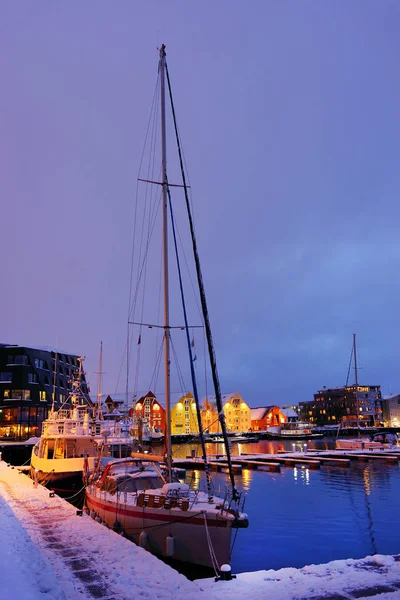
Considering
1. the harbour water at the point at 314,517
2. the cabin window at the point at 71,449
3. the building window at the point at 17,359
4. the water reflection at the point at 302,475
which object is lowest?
the harbour water at the point at 314,517

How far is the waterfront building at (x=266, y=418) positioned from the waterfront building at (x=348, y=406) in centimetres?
1965

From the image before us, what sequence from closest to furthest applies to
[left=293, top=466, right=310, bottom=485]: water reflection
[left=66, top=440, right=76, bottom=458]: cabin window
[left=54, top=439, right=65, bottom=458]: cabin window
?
[left=54, top=439, right=65, bottom=458]: cabin window < [left=66, top=440, right=76, bottom=458]: cabin window < [left=293, top=466, right=310, bottom=485]: water reflection

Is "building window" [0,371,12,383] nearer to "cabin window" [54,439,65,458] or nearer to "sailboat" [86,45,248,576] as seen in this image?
"cabin window" [54,439,65,458]

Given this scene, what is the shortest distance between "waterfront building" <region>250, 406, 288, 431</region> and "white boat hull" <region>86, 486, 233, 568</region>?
13685 cm

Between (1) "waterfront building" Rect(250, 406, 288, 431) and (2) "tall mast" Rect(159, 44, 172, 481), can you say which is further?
(1) "waterfront building" Rect(250, 406, 288, 431)

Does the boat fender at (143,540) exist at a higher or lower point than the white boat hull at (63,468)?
lower

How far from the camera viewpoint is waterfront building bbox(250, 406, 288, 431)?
15000 centimetres

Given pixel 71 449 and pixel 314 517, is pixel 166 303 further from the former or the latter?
pixel 71 449

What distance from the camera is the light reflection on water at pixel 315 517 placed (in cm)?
2098

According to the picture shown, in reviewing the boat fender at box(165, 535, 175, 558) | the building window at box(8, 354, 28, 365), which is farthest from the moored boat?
the boat fender at box(165, 535, 175, 558)

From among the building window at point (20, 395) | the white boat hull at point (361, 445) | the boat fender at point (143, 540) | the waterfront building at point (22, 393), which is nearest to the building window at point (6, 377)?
the waterfront building at point (22, 393)

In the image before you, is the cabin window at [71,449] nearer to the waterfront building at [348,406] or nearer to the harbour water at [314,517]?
the harbour water at [314,517]

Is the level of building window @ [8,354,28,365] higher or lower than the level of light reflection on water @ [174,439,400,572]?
higher

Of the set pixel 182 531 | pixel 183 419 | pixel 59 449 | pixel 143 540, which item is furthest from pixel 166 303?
pixel 183 419
